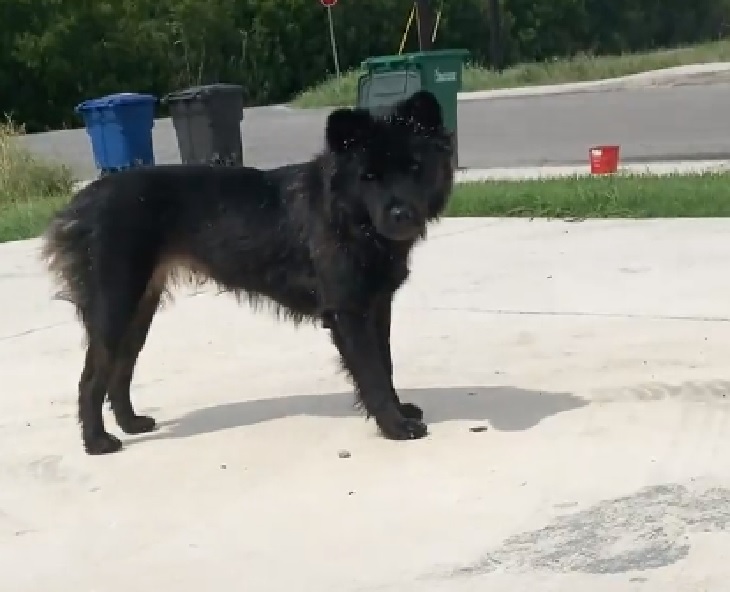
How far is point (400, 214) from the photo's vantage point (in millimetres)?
4656

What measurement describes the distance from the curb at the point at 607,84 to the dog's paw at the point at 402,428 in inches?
810

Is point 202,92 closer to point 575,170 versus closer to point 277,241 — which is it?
point 575,170

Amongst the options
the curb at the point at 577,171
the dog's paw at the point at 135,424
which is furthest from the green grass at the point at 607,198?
the dog's paw at the point at 135,424

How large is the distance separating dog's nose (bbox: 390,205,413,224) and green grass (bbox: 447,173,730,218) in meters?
4.90

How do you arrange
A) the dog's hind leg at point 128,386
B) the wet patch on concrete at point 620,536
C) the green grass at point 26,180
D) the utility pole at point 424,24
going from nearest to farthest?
the wet patch on concrete at point 620,536, the dog's hind leg at point 128,386, the green grass at point 26,180, the utility pole at point 424,24

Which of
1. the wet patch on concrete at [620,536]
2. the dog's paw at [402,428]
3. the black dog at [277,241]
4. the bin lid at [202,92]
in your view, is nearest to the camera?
the wet patch on concrete at [620,536]

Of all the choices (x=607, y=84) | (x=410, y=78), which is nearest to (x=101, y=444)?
(x=410, y=78)

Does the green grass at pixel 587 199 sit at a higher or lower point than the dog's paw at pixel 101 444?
lower

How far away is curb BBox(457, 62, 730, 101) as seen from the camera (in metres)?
25.0

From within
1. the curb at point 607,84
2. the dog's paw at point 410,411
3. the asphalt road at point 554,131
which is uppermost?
the dog's paw at point 410,411

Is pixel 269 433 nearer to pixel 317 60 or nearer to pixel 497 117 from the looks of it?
pixel 497 117

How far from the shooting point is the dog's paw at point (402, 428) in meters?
4.89

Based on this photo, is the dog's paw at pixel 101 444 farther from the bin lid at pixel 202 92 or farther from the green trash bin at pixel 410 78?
the bin lid at pixel 202 92

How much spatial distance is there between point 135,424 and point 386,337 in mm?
1107
